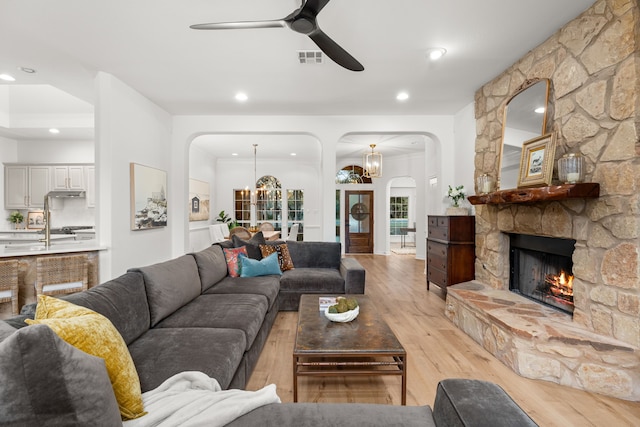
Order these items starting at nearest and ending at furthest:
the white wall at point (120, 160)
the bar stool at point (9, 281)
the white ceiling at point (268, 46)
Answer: the white ceiling at point (268, 46), the bar stool at point (9, 281), the white wall at point (120, 160)

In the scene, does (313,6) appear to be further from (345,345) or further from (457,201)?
(457,201)

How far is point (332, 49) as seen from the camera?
90.8 inches

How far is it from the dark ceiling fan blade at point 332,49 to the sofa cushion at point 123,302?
2.06 meters

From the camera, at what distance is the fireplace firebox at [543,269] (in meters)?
2.74

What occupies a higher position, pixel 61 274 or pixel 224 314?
pixel 61 274

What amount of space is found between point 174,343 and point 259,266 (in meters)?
1.97

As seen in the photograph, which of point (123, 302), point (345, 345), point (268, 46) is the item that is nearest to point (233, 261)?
point (123, 302)

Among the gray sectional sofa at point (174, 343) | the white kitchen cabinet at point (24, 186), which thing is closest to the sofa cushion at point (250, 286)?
the gray sectional sofa at point (174, 343)

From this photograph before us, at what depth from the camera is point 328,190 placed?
5.03 m

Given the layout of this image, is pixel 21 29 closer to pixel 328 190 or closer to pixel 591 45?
pixel 328 190

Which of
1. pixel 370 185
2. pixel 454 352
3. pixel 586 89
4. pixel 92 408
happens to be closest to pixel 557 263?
pixel 454 352

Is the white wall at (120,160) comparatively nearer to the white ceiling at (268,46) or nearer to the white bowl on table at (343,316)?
the white ceiling at (268,46)

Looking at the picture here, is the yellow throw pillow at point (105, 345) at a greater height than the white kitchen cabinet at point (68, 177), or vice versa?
the white kitchen cabinet at point (68, 177)

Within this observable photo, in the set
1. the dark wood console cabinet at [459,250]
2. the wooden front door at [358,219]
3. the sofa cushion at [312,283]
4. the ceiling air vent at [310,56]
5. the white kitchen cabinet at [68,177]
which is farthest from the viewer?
the wooden front door at [358,219]
